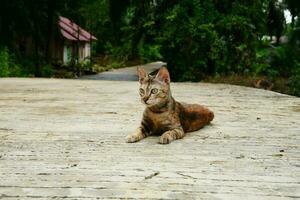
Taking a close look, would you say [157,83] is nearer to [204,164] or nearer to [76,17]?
[204,164]

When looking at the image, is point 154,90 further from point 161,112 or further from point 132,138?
point 132,138

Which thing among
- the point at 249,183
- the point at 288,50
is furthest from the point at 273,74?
the point at 249,183

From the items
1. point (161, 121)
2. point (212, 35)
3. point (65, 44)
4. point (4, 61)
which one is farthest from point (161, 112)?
point (65, 44)

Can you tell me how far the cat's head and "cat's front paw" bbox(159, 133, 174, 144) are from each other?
30 cm

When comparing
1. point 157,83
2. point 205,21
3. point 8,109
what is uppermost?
point 205,21

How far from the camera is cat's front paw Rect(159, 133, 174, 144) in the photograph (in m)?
4.80

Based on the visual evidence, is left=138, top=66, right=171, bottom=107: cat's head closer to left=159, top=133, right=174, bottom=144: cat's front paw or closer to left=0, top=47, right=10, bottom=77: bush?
left=159, top=133, right=174, bottom=144: cat's front paw

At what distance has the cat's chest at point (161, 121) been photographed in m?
4.96

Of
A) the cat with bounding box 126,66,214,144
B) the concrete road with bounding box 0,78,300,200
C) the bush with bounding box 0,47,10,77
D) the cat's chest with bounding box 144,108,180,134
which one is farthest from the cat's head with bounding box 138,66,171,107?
the bush with bounding box 0,47,10,77

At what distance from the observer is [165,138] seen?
4816 millimetres

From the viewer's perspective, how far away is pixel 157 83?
474cm

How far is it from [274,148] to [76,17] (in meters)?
29.4

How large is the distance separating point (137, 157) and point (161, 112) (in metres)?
0.81

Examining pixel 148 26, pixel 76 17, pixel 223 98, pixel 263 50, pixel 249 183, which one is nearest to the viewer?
pixel 249 183
